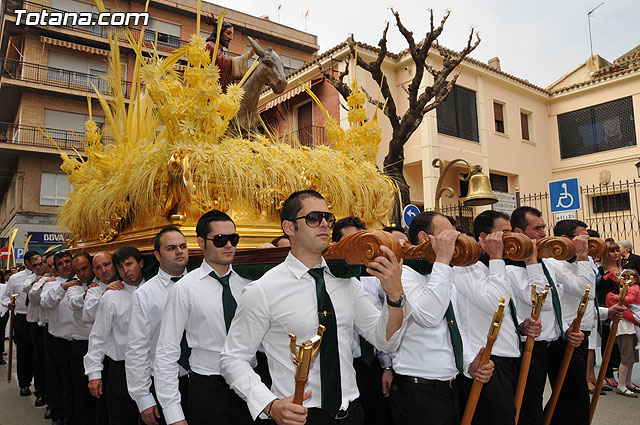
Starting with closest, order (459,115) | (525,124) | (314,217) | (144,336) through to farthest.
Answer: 1. (314,217)
2. (144,336)
3. (459,115)
4. (525,124)

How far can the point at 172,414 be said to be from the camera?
2.47m

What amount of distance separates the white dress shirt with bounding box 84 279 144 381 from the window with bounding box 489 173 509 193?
14604 mm

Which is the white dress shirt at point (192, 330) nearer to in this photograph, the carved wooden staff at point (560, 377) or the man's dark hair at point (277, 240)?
the man's dark hair at point (277, 240)

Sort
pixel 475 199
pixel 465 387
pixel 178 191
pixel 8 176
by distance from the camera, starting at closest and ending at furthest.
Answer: pixel 465 387
pixel 178 191
pixel 475 199
pixel 8 176

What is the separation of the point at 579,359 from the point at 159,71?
384 centimetres

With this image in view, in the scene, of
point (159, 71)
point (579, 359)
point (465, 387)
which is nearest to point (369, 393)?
point (465, 387)

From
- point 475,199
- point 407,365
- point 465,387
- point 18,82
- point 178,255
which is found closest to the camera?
point 407,365

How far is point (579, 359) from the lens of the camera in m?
3.80

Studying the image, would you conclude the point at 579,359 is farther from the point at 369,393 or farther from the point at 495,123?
the point at 495,123

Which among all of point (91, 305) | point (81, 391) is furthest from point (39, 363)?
point (91, 305)

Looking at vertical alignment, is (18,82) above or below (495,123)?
above

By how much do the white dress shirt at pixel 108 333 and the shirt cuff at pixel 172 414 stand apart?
132 cm

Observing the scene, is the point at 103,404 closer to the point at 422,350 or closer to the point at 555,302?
the point at 422,350

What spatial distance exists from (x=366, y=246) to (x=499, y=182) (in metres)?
16.0
